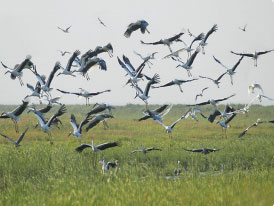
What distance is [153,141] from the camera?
18.9 m

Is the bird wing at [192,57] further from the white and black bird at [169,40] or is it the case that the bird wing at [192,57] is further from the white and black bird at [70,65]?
the white and black bird at [70,65]

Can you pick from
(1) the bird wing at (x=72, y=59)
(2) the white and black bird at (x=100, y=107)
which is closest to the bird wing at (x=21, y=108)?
(2) the white and black bird at (x=100, y=107)

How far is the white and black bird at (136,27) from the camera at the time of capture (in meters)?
12.8

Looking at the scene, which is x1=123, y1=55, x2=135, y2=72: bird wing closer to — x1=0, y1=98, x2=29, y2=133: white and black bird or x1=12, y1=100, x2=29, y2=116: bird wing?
x1=0, y1=98, x2=29, y2=133: white and black bird

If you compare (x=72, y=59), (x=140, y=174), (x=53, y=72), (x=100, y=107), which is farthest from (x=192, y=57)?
(x=140, y=174)

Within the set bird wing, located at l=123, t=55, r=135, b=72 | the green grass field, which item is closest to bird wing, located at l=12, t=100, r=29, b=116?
the green grass field

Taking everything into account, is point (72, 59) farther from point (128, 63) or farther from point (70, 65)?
point (128, 63)

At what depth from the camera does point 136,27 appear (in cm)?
1317

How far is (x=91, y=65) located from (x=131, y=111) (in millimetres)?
35429

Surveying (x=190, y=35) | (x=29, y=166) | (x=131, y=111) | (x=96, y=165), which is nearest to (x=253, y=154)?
(x=190, y=35)

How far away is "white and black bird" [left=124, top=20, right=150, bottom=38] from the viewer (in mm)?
12836

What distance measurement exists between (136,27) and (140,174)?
15.4ft

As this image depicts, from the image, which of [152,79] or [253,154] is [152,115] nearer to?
[152,79]

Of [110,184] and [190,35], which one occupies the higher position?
[190,35]
